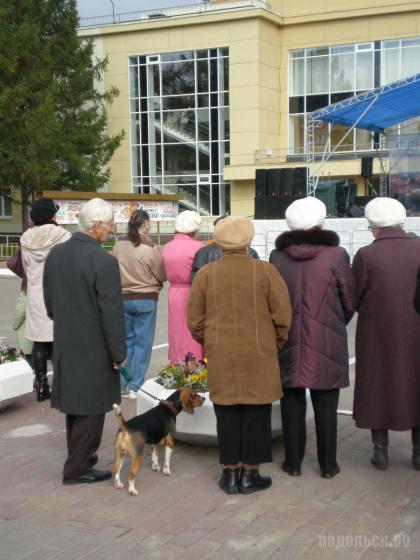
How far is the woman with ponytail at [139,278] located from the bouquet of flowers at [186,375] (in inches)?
38.8

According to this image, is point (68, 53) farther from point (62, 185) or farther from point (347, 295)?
point (347, 295)

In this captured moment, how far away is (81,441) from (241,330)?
132cm

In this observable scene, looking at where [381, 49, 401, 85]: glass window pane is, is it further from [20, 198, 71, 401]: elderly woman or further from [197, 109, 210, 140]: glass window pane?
[20, 198, 71, 401]: elderly woman

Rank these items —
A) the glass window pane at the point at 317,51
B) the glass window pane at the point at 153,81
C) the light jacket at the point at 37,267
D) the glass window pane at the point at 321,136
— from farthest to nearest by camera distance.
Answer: the glass window pane at the point at 153,81
the glass window pane at the point at 317,51
the glass window pane at the point at 321,136
the light jacket at the point at 37,267

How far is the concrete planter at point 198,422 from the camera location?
5.30 metres

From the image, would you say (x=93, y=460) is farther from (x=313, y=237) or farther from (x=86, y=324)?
(x=313, y=237)

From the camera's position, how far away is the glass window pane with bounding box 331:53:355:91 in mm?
34625

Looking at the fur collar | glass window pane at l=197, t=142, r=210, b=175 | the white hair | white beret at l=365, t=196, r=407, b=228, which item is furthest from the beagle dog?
glass window pane at l=197, t=142, r=210, b=175

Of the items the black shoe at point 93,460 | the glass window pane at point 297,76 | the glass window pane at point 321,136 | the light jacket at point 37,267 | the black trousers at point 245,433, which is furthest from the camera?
the glass window pane at point 297,76

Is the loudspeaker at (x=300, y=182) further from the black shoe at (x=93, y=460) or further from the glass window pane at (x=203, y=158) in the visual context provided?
the glass window pane at (x=203, y=158)

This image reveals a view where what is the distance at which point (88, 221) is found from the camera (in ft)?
15.5

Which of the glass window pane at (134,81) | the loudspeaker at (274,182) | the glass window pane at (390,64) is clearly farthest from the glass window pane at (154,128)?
the loudspeaker at (274,182)

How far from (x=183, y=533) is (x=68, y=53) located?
31.5 m

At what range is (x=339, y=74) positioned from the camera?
114ft
